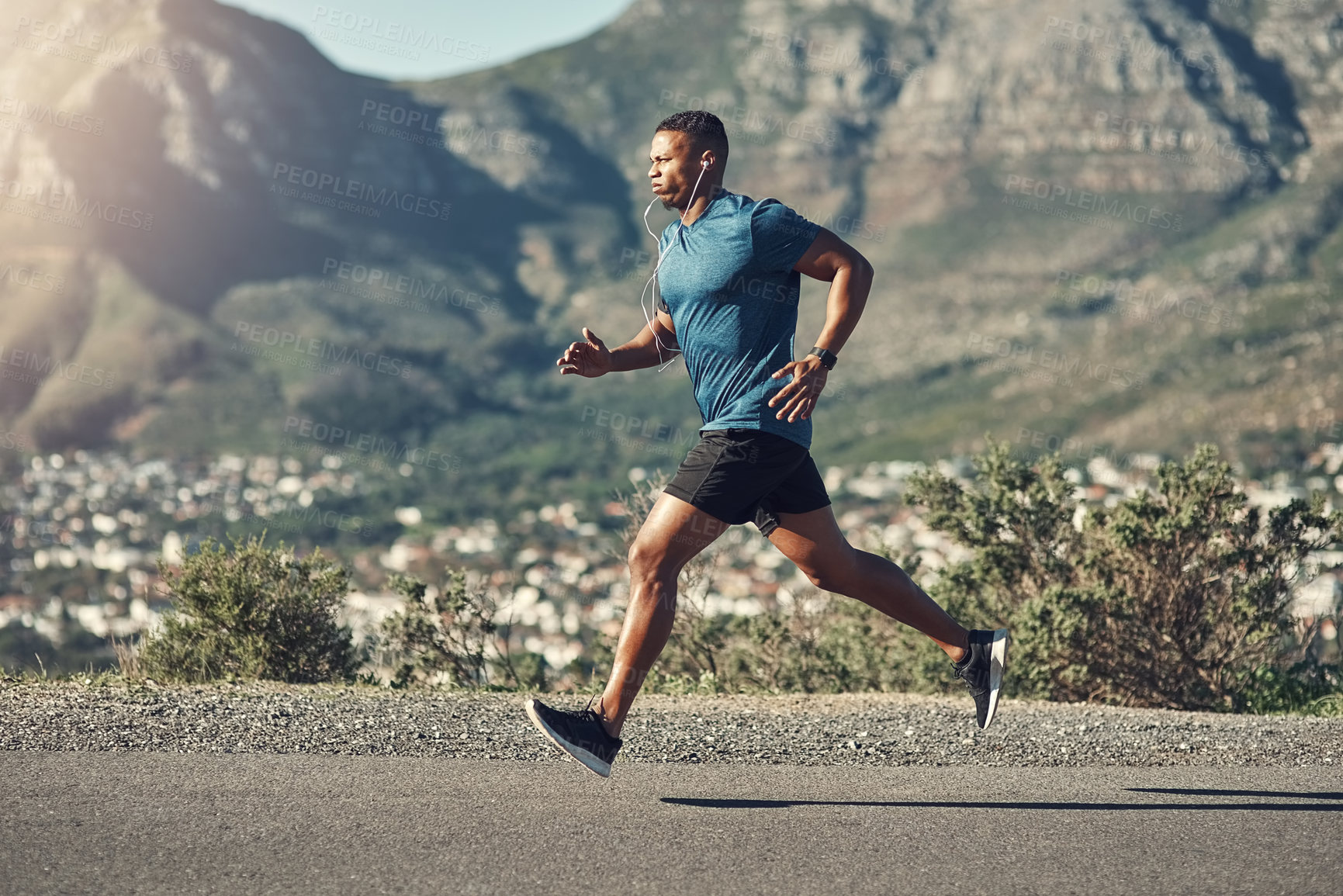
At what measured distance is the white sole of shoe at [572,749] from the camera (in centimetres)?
363

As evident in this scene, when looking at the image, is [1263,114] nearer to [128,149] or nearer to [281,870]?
[128,149]

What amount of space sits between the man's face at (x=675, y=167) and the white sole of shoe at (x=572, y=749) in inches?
65.3

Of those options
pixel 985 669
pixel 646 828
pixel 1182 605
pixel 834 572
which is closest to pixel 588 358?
pixel 834 572

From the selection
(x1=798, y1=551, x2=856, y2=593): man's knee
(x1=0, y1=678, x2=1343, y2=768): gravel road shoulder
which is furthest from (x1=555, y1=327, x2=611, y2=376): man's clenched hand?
(x1=0, y1=678, x2=1343, y2=768): gravel road shoulder

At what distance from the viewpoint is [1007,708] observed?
5.29 metres

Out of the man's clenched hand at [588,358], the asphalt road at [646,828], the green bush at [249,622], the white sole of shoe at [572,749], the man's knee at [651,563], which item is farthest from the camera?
the green bush at [249,622]

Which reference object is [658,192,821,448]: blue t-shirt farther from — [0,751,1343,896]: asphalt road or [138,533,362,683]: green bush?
[138,533,362,683]: green bush

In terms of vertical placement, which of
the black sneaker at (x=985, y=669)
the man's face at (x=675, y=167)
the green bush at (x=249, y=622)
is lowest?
the green bush at (x=249, y=622)

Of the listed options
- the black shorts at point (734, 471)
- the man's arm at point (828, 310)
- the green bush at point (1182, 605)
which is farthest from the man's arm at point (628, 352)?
the green bush at point (1182, 605)

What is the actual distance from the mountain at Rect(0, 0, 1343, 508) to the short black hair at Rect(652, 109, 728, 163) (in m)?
74.2

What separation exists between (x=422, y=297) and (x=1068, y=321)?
6875cm

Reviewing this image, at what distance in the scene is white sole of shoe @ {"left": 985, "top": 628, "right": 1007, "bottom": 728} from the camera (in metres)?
4.38

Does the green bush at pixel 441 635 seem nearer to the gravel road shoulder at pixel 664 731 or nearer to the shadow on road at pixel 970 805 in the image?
the gravel road shoulder at pixel 664 731

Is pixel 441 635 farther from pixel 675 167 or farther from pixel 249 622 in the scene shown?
pixel 675 167
